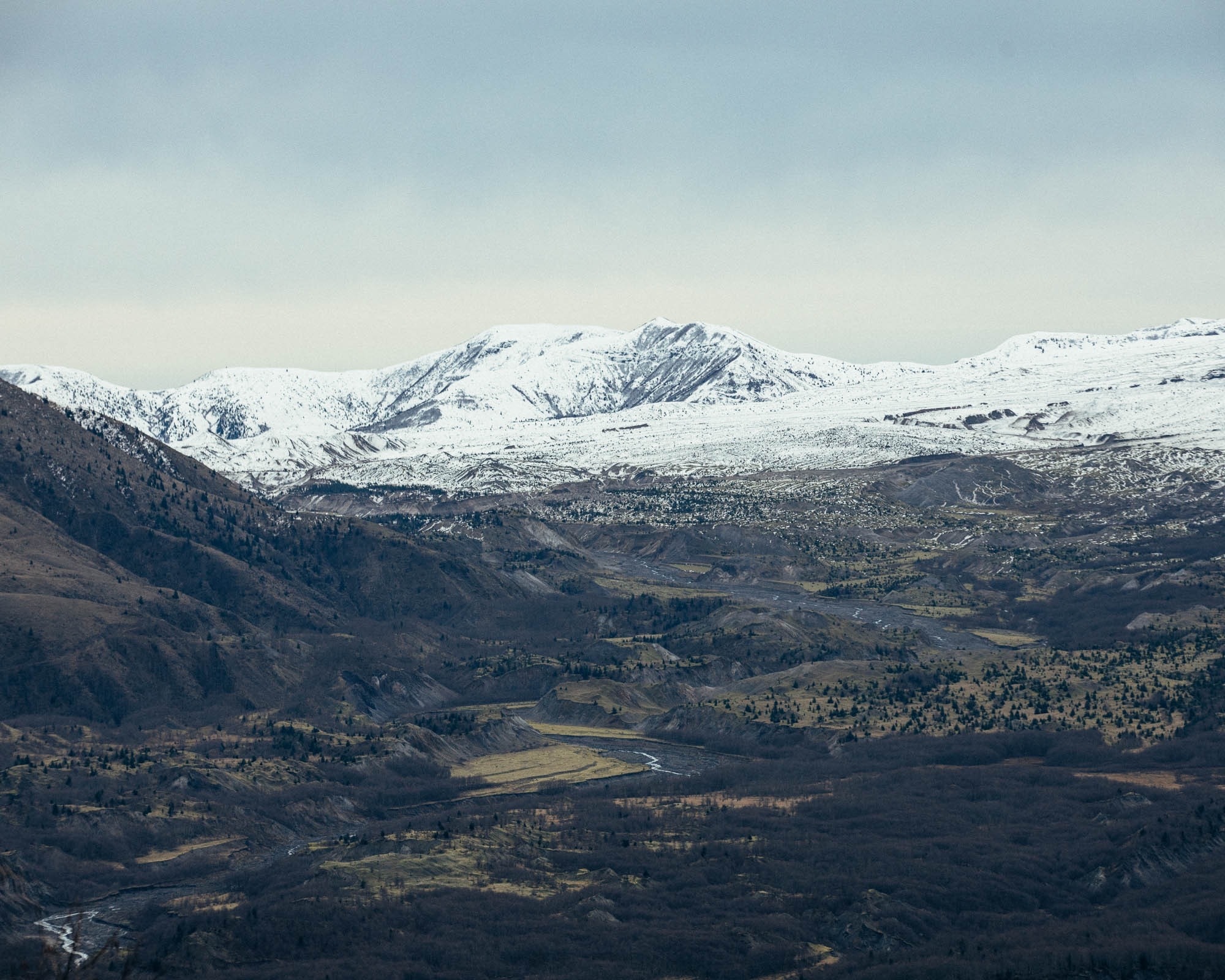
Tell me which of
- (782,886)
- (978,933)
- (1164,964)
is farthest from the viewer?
(782,886)

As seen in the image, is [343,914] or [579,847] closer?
[343,914]

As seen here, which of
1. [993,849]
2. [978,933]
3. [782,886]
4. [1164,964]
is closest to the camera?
[1164,964]

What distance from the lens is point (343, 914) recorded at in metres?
164

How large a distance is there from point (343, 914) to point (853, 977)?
A: 162ft

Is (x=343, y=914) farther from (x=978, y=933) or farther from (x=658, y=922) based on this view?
(x=978, y=933)

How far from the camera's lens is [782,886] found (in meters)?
176

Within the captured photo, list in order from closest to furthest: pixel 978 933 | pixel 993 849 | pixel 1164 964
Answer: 1. pixel 1164 964
2. pixel 978 933
3. pixel 993 849

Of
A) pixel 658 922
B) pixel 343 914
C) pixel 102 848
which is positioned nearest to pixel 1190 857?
pixel 658 922

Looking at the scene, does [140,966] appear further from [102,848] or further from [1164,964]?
[1164,964]

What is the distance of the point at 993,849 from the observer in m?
188

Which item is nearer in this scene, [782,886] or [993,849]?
[782,886]

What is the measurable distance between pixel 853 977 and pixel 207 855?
281 feet

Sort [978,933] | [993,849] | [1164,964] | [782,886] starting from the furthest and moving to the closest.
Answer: [993,849] → [782,886] → [978,933] → [1164,964]

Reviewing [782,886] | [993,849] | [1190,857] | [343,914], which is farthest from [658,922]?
[1190,857]
